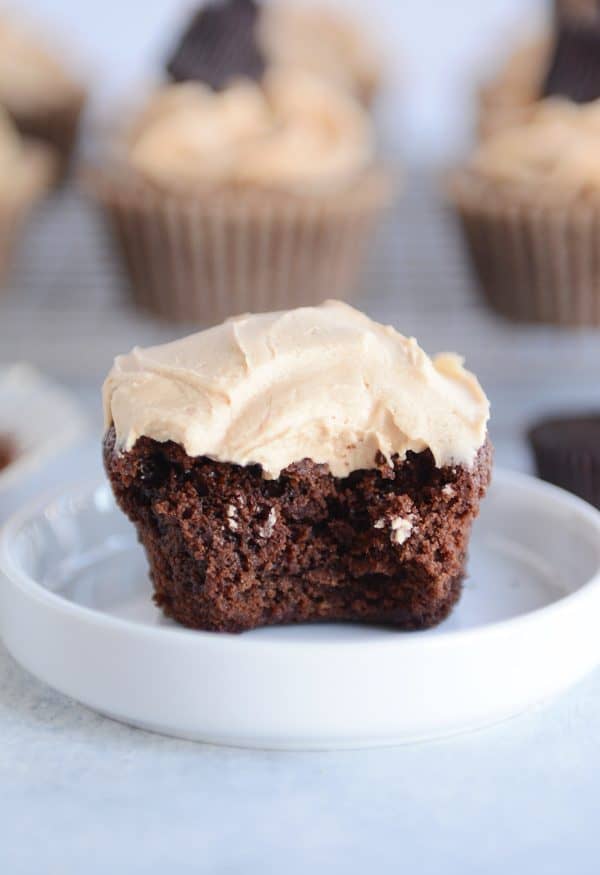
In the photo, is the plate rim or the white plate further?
the white plate

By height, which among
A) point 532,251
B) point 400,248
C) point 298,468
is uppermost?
point 298,468

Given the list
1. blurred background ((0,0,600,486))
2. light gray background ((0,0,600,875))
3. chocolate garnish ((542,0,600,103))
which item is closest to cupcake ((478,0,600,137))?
chocolate garnish ((542,0,600,103))

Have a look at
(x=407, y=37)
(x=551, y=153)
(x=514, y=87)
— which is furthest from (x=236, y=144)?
(x=407, y=37)

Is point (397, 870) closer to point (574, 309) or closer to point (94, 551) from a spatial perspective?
point (94, 551)

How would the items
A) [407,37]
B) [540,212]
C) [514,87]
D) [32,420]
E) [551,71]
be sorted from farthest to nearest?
[407,37] → [514,87] → [551,71] → [540,212] → [32,420]

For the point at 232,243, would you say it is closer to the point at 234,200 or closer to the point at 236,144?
the point at 234,200

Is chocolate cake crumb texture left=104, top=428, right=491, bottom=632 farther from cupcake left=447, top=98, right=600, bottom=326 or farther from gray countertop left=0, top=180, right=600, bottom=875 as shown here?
cupcake left=447, top=98, right=600, bottom=326

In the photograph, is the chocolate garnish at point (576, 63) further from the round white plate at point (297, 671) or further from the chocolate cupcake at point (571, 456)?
the round white plate at point (297, 671)

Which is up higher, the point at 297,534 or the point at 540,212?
the point at 297,534
